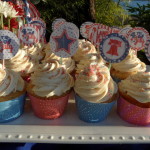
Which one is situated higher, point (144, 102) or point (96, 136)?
point (144, 102)

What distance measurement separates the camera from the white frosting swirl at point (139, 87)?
152cm

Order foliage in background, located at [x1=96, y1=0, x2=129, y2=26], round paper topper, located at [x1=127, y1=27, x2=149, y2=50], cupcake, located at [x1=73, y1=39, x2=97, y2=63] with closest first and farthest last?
round paper topper, located at [x1=127, y1=27, x2=149, y2=50] < cupcake, located at [x1=73, y1=39, x2=97, y2=63] < foliage in background, located at [x1=96, y1=0, x2=129, y2=26]

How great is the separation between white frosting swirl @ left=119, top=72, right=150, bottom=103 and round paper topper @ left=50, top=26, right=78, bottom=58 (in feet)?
1.73

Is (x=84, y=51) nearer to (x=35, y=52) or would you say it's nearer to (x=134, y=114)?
(x=35, y=52)

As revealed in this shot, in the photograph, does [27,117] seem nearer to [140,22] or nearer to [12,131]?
[12,131]

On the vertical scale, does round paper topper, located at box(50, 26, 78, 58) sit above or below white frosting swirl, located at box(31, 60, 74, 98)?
above

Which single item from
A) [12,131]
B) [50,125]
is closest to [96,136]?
[50,125]

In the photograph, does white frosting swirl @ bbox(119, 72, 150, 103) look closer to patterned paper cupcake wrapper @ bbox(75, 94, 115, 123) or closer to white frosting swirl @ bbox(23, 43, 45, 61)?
patterned paper cupcake wrapper @ bbox(75, 94, 115, 123)

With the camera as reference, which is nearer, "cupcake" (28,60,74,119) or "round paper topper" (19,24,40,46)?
"cupcake" (28,60,74,119)

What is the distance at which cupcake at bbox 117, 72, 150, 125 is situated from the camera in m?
1.53

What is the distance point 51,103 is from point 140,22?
385 cm

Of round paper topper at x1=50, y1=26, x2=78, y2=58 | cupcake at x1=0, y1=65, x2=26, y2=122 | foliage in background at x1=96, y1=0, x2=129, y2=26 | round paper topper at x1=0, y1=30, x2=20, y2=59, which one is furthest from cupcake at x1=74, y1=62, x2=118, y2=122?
foliage in background at x1=96, y1=0, x2=129, y2=26

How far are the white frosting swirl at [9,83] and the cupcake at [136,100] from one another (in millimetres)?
831

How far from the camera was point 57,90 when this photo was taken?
1584 millimetres
